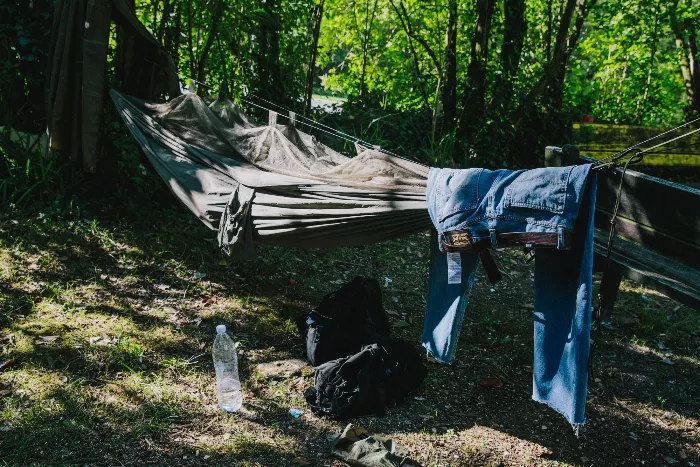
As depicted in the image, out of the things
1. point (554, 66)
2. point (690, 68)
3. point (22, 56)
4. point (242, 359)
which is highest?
point (690, 68)

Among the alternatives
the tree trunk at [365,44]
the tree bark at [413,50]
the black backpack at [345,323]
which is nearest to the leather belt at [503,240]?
the black backpack at [345,323]

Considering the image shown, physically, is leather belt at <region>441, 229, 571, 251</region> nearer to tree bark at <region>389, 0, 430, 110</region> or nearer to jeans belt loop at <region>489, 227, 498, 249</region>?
jeans belt loop at <region>489, 227, 498, 249</region>

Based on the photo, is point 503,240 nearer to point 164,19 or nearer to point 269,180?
point 269,180

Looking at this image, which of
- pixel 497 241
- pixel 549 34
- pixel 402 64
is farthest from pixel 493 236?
pixel 402 64

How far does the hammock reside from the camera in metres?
2.76

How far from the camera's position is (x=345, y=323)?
3.12 meters

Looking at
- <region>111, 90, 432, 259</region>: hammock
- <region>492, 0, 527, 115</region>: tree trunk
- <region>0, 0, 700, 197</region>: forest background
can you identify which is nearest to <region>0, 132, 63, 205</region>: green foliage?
<region>0, 0, 700, 197</region>: forest background

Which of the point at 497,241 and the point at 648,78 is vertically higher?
the point at 648,78

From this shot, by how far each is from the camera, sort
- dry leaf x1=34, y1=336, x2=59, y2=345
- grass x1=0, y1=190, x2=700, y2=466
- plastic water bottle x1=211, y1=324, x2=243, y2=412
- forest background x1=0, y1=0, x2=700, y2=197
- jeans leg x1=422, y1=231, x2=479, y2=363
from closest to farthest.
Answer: grass x1=0, y1=190, x2=700, y2=466 → jeans leg x1=422, y1=231, x2=479, y2=363 → plastic water bottle x1=211, y1=324, x2=243, y2=412 → dry leaf x1=34, y1=336, x2=59, y2=345 → forest background x1=0, y1=0, x2=700, y2=197

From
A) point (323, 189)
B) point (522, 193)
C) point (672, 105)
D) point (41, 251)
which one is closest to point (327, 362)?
point (323, 189)

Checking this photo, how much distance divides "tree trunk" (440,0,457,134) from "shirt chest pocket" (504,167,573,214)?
4.06m

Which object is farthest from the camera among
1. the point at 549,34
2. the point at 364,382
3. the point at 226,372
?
the point at 549,34

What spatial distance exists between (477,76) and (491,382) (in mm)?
3765

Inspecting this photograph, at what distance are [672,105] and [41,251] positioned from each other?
8422 millimetres
